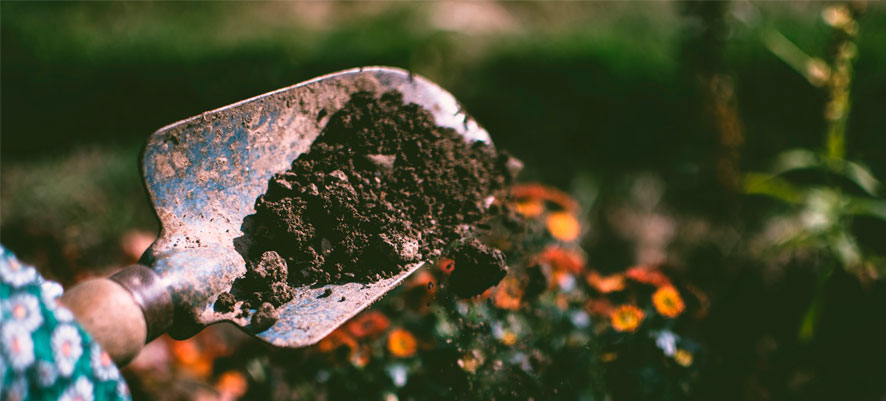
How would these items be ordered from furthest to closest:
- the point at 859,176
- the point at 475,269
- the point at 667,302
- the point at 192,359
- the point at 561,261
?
1. the point at 859,176
2. the point at 192,359
3. the point at 561,261
4. the point at 667,302
5. the point at 475,269

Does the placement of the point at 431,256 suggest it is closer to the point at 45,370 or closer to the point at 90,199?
the point at 45,370

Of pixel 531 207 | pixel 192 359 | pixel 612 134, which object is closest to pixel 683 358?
pixel 531 207

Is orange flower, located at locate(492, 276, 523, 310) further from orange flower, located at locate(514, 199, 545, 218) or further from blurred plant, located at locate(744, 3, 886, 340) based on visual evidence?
blurred plant, located at locate(744, 3, 886, 340)

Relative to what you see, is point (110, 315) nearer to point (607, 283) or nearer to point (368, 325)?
point (368, 325)

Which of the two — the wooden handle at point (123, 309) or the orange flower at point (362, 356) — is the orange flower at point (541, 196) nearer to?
the orange flower at point (362, 356)

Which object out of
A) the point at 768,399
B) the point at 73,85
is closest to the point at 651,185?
the point at 768,399

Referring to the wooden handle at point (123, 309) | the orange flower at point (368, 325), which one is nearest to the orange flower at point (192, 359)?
the orange flower at point (368, 325)

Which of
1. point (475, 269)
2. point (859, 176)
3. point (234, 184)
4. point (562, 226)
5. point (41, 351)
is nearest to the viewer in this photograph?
point (41, 351)
